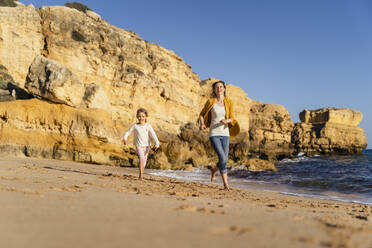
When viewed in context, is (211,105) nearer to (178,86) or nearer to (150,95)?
(150,95)

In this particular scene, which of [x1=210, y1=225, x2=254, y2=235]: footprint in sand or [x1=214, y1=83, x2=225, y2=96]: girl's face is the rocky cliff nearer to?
[x1=214, y1=83, x2=225, y2=96]: girl's face

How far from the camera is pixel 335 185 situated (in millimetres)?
7273

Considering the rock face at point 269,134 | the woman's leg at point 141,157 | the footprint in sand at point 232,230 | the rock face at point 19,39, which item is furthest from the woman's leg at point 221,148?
the rock face at point 269,134

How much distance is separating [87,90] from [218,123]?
9.02 metres

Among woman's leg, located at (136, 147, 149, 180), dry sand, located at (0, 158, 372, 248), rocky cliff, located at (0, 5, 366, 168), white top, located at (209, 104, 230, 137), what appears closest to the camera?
dry sand, located at (0, 158, 372, 248)

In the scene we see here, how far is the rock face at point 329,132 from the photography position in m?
43.0

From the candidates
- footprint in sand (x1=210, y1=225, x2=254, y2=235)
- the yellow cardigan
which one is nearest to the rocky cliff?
the yellow cardigan

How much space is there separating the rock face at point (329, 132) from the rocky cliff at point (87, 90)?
1106 inches

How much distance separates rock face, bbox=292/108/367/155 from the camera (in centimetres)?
4300

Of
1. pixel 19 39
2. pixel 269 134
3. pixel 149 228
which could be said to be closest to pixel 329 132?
pixel 269 134

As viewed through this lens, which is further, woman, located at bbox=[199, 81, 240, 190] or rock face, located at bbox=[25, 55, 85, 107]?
rock face, located at bbox=[25, 55, 85, 107]

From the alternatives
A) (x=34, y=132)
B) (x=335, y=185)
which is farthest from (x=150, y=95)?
(x=335, y=185)

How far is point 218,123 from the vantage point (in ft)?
15.1

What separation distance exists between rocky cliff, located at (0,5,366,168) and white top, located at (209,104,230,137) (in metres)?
7.40
